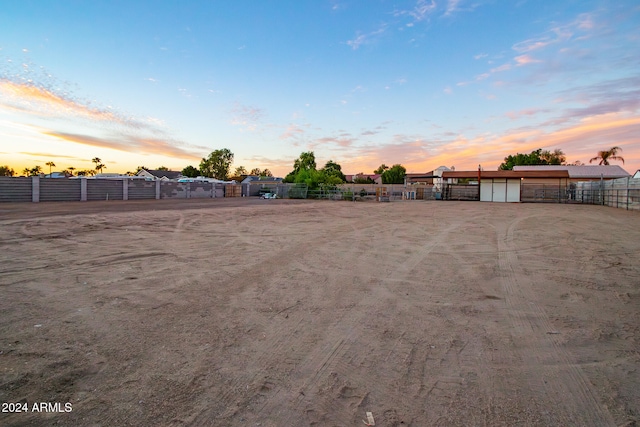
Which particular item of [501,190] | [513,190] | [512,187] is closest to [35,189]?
[501,190]

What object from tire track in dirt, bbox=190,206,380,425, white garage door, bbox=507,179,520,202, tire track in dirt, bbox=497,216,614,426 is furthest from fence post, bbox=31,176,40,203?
white garage door, bbox=507,179,520,202

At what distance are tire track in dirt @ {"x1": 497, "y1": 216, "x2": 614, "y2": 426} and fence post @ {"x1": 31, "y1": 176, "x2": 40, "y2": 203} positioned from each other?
35.6 meters

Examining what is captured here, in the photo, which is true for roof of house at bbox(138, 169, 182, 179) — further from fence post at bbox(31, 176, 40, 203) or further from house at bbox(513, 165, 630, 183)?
house at bbox(513, 165, 630, 183)

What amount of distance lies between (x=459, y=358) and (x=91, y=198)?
3698 centimetres

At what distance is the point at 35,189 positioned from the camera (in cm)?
2794

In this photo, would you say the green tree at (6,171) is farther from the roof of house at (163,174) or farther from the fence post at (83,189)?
the fence post at (83,189)

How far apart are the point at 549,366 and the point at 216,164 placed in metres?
98.9

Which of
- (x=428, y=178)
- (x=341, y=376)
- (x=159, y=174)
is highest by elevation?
(x=159, y=174)

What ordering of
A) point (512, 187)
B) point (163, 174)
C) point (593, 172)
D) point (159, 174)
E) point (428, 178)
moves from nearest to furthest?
point (512, 187) → point (428, 178) → point (593, 172) → point (159, 174) → point (163, 174)

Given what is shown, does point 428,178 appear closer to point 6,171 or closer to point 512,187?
point 512,187

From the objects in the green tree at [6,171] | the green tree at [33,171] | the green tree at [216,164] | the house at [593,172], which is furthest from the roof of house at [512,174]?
the green tree at [33,171]

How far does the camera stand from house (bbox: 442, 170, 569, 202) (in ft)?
126

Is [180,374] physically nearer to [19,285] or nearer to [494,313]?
[494,313]

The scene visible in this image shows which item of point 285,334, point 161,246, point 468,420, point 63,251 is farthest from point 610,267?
point 63,251
